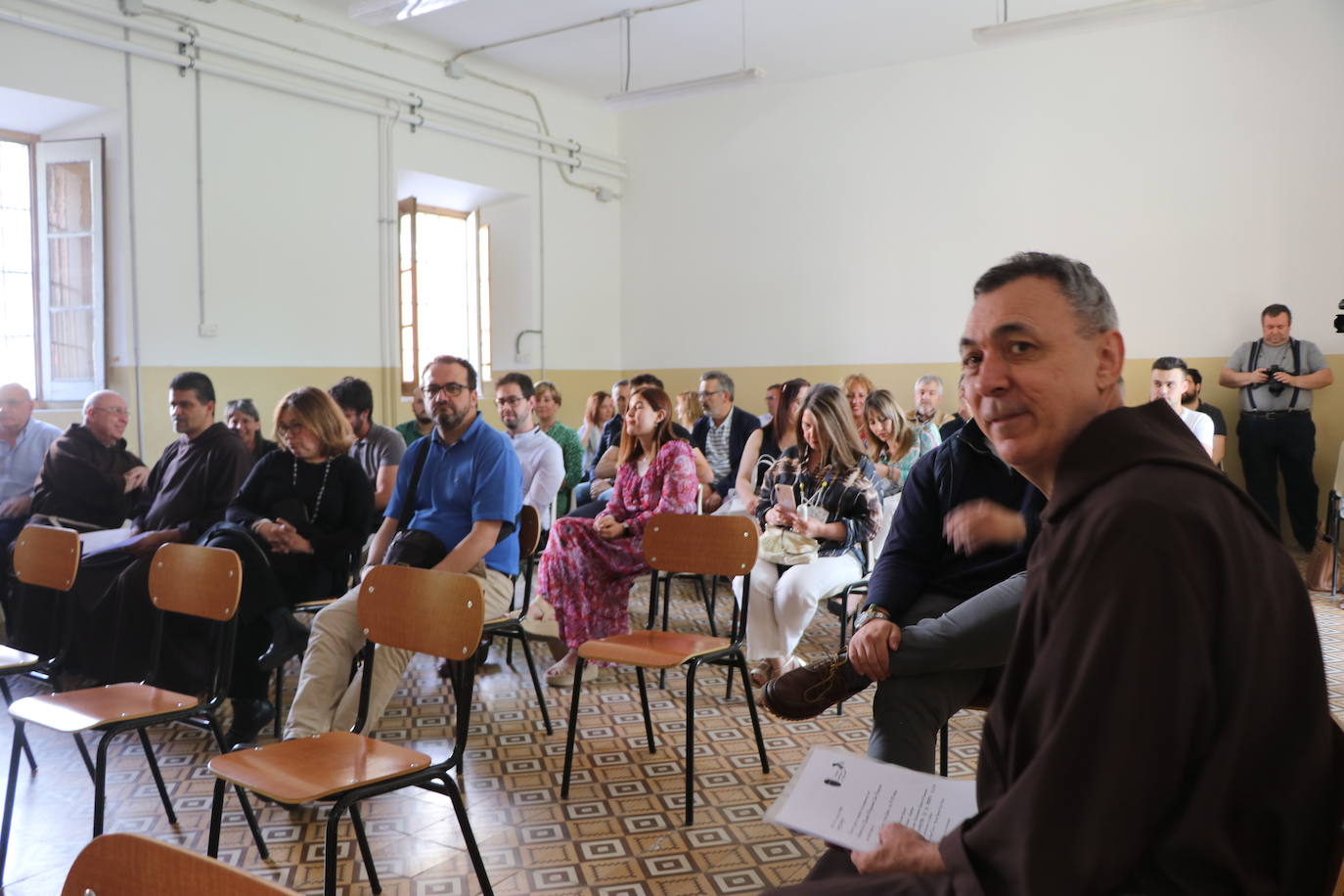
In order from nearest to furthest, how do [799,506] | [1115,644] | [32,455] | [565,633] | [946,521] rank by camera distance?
[1115,644] < [946,521] < [799,506] < [565,633] < [32,455]

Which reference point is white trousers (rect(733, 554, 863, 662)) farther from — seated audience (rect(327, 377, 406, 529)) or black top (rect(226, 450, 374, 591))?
seated audience (rect(327, 377, 406, 529))

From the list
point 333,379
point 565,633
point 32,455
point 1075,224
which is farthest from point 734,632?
point 1075,224

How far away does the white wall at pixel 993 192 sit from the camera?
7219 mm

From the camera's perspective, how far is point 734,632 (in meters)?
3.26

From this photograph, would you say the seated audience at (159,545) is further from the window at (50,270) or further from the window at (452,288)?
the window at (452,288)

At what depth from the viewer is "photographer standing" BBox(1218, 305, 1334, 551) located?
6.98 metres

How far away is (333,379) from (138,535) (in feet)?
12.0

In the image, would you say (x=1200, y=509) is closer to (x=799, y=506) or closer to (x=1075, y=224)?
(x=799, y=506)

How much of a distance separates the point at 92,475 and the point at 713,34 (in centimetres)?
603

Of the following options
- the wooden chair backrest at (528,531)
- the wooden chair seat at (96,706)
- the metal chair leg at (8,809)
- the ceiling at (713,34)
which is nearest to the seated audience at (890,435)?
the wooden chair backrest at (528,531)

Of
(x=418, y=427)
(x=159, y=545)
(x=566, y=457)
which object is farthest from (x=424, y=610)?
(x=566, y=457)

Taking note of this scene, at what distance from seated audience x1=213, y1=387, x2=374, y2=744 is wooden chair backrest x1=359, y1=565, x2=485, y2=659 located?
4.16 ft

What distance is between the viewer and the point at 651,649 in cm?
309

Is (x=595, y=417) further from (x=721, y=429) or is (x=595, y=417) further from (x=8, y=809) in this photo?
(x=8, y=809)
